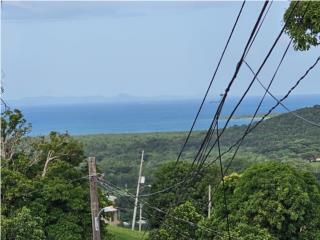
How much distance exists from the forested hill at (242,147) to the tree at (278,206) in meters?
2.40

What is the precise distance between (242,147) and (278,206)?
2985cm

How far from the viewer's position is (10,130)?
1781 centimetres

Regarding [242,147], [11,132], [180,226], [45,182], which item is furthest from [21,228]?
[242,147]

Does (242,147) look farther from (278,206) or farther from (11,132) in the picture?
(278,206)

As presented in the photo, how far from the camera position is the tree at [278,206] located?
50.7 ft

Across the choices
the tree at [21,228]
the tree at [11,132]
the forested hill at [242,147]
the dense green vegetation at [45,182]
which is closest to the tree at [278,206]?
the forested hill at [242,147]

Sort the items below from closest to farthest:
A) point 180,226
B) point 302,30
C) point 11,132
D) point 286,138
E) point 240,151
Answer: point 302,30
point 180,226
point 11,132
point 286,138
point 240,151

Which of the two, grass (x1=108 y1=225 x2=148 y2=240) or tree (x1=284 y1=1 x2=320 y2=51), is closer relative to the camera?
tree (x1=284 y1=1 x2=320 y2=51)

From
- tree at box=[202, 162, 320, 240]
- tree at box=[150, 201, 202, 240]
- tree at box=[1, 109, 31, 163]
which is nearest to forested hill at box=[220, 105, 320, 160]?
tree at box=[202, 162, 320, 240]

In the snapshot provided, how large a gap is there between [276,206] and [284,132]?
60.2ft

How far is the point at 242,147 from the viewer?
4519 centimetres

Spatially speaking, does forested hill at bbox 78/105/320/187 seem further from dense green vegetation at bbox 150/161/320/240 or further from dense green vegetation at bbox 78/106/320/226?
dense green vegetation at bbox 150/161/320/240

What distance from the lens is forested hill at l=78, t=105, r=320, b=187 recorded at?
2817 centimetres

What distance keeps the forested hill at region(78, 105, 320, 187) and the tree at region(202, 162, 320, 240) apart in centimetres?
240
